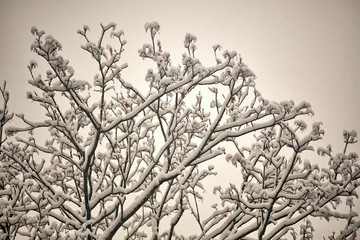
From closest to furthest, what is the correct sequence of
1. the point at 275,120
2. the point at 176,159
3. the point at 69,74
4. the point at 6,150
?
the point at 69,74, the point at 275,120, the point at 6,150, the point at 176,159

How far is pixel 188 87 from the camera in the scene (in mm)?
4504

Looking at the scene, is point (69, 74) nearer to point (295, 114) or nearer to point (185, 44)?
point (185, 44)

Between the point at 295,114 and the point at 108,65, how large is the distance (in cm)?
304

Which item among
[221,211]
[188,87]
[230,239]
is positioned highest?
[188,87]

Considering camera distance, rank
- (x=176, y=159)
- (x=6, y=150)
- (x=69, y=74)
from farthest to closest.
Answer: (x=176, y=159) → (x=6, y=150) → (x=69, y=74)

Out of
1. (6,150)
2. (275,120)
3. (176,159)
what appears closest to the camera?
(275,120)

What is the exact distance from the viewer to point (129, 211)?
4480 mm

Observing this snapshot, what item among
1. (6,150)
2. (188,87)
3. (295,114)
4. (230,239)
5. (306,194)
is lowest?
(230,239)

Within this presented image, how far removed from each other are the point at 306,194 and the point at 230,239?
150cm

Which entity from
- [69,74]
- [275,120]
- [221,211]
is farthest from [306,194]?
[69,74]

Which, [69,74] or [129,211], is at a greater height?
[69,74]

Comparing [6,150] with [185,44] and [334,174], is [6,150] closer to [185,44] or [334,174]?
[185,44]

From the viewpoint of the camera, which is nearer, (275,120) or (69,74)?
(69,74)

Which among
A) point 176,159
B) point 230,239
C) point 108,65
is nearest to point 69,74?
point 108,65
